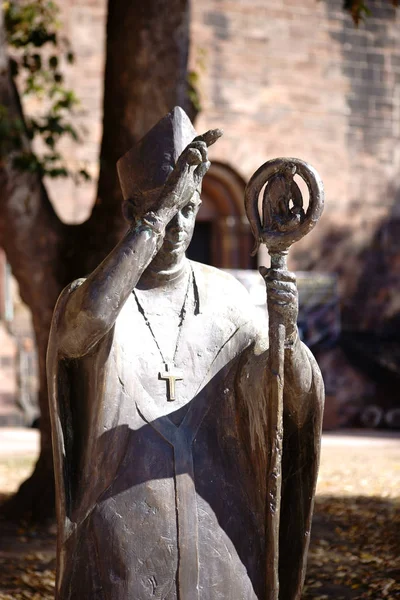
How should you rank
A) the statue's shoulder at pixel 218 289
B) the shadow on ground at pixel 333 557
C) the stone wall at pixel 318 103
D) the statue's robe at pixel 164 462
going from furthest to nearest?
the stone wall at pixel 318 103 → the shadow on ground at pixel 333 557 → the statue's shoulder at pixel 218 289 → the statue's robe at pixel 164 462

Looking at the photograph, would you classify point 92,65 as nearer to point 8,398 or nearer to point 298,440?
point 8,398

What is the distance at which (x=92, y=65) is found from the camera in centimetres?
1584

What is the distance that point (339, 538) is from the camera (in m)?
7.55

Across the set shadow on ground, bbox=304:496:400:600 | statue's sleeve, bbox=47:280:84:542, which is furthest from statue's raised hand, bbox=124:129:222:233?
shadow on ground, bbox=304:496:400:600

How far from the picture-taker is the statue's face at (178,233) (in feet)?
9.64

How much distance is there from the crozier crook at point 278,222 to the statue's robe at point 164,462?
2.5 inches

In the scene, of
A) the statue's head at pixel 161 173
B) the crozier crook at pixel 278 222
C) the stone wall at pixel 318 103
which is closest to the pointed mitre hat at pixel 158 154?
the statue's head at pixel 161 173

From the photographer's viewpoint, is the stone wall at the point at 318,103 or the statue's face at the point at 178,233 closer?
the statue's face at the point at 178,233

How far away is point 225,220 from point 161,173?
562 inches


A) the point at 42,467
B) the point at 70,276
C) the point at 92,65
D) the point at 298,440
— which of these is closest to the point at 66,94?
the point at 70,276

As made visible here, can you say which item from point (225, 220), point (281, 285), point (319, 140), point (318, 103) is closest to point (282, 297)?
point (281, 285)

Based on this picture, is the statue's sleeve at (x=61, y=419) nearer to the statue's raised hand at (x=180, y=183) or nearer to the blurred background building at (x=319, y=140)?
the statue's raised hand at (x=180, y=183)

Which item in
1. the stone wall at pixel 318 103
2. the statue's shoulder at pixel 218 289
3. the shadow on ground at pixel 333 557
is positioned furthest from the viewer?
the stone wall at pixel 318 103

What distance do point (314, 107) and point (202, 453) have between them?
15.2m
